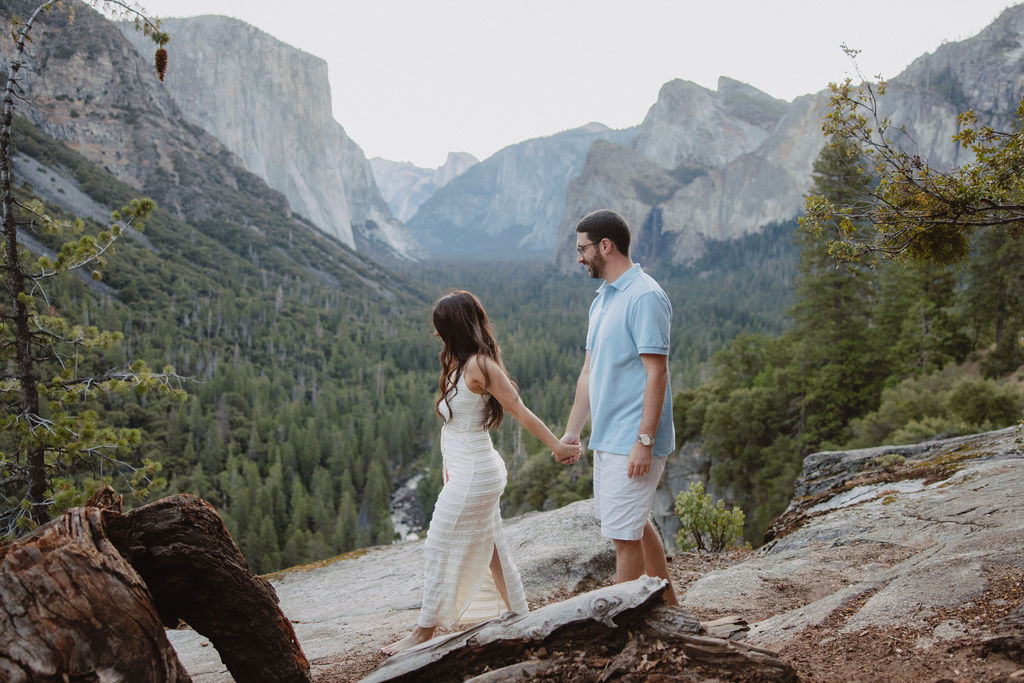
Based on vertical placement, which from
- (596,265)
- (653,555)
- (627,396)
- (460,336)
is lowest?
(653,555)

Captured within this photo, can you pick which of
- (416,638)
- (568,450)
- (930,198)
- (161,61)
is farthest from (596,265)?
(161,61)

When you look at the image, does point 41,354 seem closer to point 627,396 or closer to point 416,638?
point 416,638

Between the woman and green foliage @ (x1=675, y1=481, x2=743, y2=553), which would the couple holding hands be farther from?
green foliage @ (x1=675, y1=481, x2=743, y2=553)

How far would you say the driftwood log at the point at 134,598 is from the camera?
2.86m

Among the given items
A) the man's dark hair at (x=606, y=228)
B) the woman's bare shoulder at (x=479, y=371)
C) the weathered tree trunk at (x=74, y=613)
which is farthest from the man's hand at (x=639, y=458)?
the weathered tree trunk at (x=74, y=613)

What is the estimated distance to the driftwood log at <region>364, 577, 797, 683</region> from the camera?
329 centimetres

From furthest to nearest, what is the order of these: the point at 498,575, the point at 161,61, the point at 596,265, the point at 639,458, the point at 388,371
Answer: the point at 388,371 < the point at 161,61 < the point at 498,575 < the point at 596,265 < the point at 639,458

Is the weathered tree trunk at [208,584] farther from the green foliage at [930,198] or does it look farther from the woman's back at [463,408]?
the green foliage at [930,198]

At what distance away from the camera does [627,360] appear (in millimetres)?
4078

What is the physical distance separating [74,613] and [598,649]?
2677mm

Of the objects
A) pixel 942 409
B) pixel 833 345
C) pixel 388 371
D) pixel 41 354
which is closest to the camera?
pixel 41 354

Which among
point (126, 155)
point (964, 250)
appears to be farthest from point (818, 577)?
point (126, 155)

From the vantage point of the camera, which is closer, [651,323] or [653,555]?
[651,323]

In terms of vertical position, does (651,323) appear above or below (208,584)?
above
